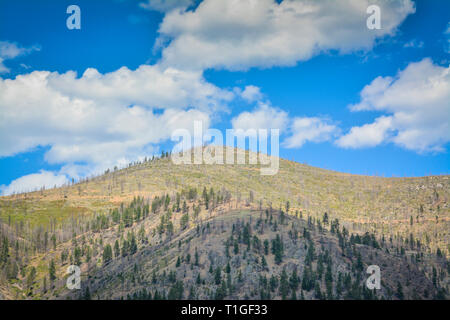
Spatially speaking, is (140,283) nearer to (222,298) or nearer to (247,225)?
(222,298)

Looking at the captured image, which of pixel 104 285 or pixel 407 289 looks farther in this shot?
pixel 104 285

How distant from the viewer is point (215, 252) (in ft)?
609

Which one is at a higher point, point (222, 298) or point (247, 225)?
point (247, 225)

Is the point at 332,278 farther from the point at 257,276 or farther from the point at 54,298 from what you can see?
the point at 54,298

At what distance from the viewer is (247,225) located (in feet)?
654
